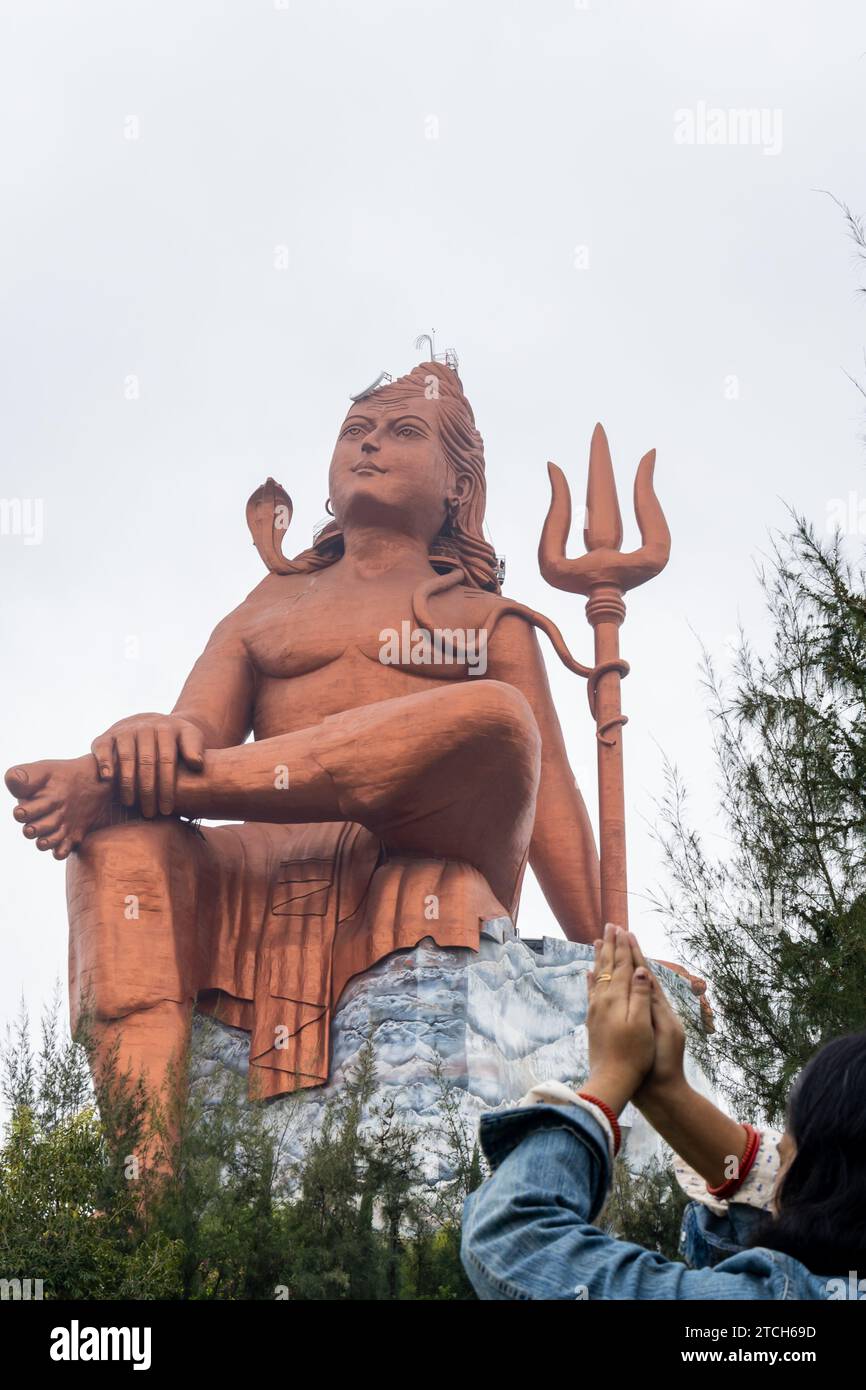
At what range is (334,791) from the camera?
8594mm

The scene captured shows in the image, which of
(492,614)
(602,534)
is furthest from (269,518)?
(602,534)

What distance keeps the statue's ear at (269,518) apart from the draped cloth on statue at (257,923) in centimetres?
242

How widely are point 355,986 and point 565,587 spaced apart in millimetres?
3281

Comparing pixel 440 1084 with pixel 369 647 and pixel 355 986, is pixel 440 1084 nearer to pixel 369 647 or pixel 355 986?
pixel 355 986

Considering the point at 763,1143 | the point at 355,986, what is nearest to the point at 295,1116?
the point at 355,986

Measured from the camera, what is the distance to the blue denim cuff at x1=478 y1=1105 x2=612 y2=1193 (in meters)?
1.46

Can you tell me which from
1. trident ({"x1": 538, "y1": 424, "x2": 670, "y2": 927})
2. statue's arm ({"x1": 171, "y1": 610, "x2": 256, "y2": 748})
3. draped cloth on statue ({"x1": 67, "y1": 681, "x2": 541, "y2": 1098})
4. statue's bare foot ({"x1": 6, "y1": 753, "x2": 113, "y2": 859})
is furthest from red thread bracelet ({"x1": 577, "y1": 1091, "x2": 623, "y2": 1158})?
statue's arm ({"x1": 171, "y1": 610, "x2": 256, "y2": 748})

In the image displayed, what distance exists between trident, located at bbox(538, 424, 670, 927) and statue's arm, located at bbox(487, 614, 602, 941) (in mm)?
265

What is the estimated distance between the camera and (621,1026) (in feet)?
5.15

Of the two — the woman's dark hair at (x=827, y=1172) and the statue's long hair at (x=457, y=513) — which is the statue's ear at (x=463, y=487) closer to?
the statue's long hair at (x=457, y=513)

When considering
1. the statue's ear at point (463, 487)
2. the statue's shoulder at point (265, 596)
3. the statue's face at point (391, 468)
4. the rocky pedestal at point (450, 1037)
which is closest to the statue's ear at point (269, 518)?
the statue's shoulder at point (265, 596)

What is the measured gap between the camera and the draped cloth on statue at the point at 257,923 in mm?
8578

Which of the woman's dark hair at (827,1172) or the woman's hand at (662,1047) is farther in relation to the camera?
the woman's hand at (662,1047)

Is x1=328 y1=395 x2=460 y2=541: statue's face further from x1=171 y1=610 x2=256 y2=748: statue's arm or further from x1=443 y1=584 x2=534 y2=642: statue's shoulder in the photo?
x1=171 y1=610 x2=256 y2=748: statue's arm
